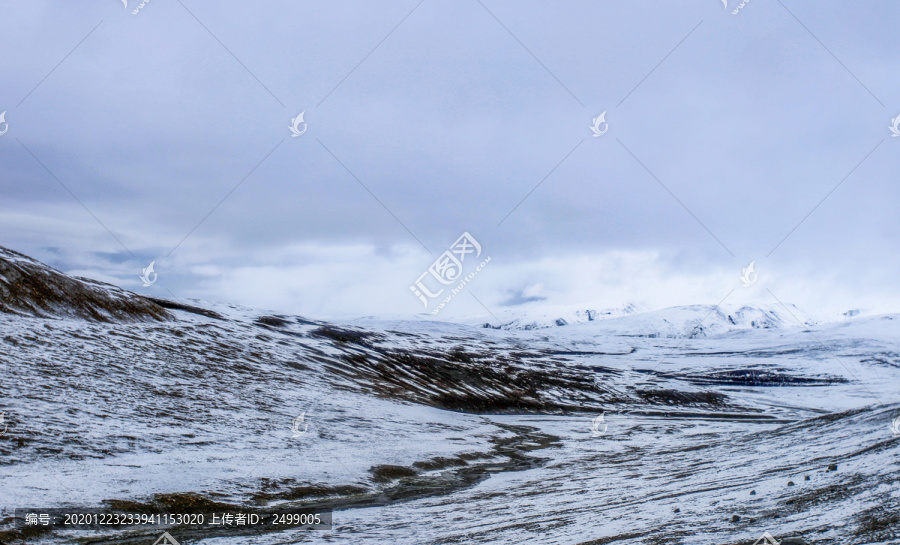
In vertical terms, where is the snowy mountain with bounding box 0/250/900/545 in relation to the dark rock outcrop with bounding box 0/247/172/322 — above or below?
below

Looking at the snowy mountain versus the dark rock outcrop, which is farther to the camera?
the dark rock outcrop

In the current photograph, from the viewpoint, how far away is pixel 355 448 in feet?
136

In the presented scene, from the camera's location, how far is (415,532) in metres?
17.9

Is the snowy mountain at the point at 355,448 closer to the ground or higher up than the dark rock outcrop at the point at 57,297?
closer to the ground

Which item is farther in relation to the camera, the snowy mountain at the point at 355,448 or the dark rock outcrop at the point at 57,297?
the dark rock outcrop at the point at 57,297

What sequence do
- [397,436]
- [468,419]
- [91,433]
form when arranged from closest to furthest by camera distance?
1. [91,433]
2. [397,436]
3. [468,419]

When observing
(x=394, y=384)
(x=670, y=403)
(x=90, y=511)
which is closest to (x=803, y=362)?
(x=670, y=403)

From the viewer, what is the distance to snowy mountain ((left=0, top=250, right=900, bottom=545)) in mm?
15984

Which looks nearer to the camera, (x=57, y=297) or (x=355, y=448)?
(x=355, y=448)

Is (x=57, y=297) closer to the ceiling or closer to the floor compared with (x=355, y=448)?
closer to the ceiling

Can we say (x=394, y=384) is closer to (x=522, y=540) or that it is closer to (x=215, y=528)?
(x=215, y=528)

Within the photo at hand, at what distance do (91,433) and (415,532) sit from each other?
85.6ft

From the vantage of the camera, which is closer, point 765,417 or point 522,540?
point 522,540

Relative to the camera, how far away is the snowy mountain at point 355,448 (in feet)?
52.4
